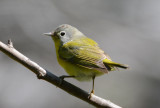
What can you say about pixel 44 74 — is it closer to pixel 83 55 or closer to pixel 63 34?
pixel 83 55

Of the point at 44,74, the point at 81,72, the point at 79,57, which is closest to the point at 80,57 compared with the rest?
the point at 79,57

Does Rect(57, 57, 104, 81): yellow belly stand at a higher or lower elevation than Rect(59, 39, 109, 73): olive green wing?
lower

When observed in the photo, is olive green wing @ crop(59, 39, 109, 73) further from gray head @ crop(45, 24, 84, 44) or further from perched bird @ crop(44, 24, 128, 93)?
gray head @ crop(45, 24, 84, 44)

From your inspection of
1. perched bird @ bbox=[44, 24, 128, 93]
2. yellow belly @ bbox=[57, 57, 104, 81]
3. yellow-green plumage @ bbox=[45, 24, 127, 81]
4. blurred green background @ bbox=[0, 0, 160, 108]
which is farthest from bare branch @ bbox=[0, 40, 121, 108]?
blurred green background @ bbox=[0, 0, 160, 108]

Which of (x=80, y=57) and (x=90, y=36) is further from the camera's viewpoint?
(x=90, y=36)

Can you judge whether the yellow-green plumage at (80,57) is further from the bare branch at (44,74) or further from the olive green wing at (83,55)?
the bare branch at (44,74)

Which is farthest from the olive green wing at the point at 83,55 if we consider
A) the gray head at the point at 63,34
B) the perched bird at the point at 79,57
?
the gray head at the point at 63,34
